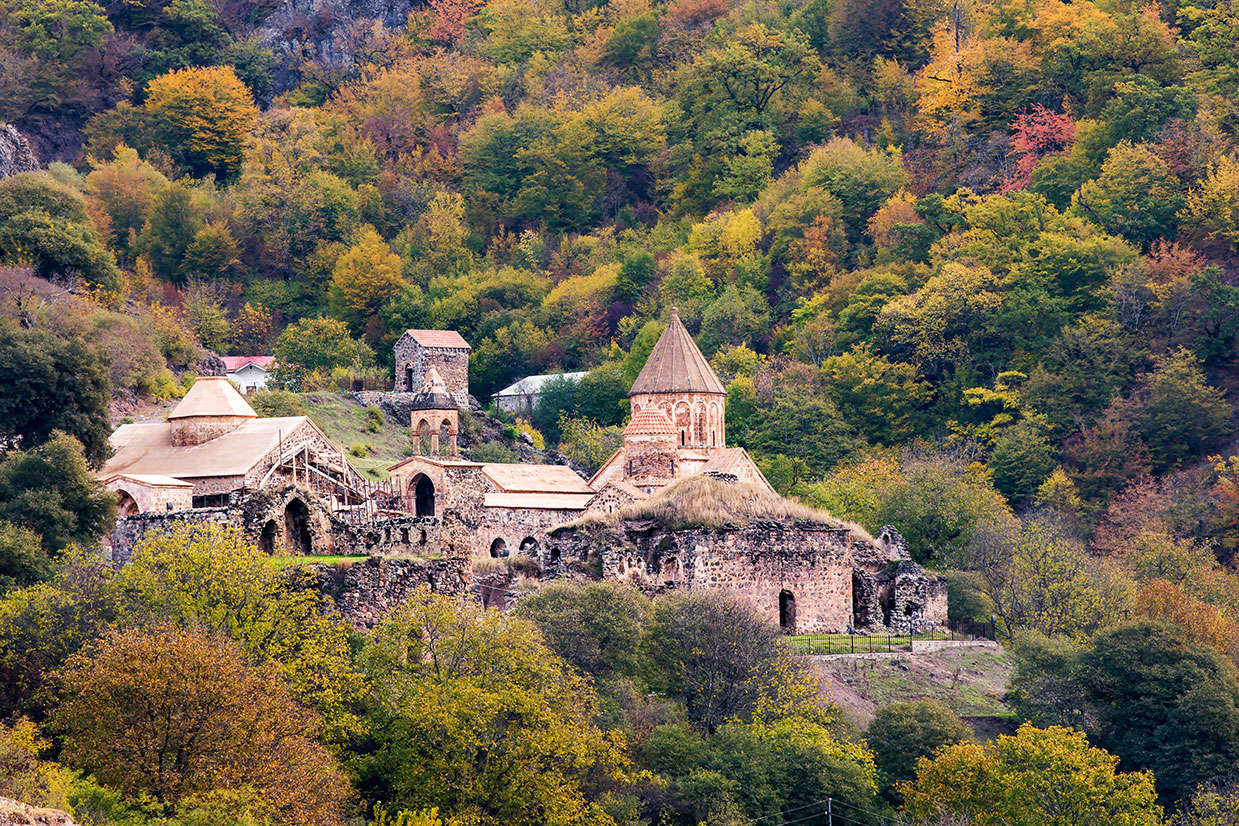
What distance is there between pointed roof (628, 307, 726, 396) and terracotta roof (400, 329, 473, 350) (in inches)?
1019

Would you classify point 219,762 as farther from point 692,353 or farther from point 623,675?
point 692,353

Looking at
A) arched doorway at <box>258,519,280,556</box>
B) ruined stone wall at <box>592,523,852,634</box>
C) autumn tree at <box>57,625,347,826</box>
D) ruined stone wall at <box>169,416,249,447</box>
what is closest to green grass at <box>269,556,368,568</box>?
arched doorway at <box>258,519,280,556</box>

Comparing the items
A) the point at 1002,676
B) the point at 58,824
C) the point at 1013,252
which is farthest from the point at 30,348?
the point at 1013,252

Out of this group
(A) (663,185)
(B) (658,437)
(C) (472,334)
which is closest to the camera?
(B) (658,437)

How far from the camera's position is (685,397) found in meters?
48.0

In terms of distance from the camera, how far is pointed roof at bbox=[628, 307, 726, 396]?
1890 inches

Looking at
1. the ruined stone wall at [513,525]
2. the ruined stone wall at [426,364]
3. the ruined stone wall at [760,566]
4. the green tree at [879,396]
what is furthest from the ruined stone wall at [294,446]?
the ruined stone wall at [426,364]

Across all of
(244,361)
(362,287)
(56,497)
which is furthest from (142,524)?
(362,287)

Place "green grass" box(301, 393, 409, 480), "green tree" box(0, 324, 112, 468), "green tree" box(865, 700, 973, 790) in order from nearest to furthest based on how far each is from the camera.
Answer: "green tree" box(865, 700, 973, 790), "green tree" box(0, 324, 112, 468), "green grass" box(301, 393, 409, 480)

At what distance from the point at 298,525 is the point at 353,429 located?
28.6 m

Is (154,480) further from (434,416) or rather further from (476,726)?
(434,416)

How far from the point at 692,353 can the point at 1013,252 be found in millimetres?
20014

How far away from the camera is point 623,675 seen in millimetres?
33281

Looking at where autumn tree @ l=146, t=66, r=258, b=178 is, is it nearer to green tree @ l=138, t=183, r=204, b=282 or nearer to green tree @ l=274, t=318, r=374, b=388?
green tree @ l=138, t=183, r=204, b=282
